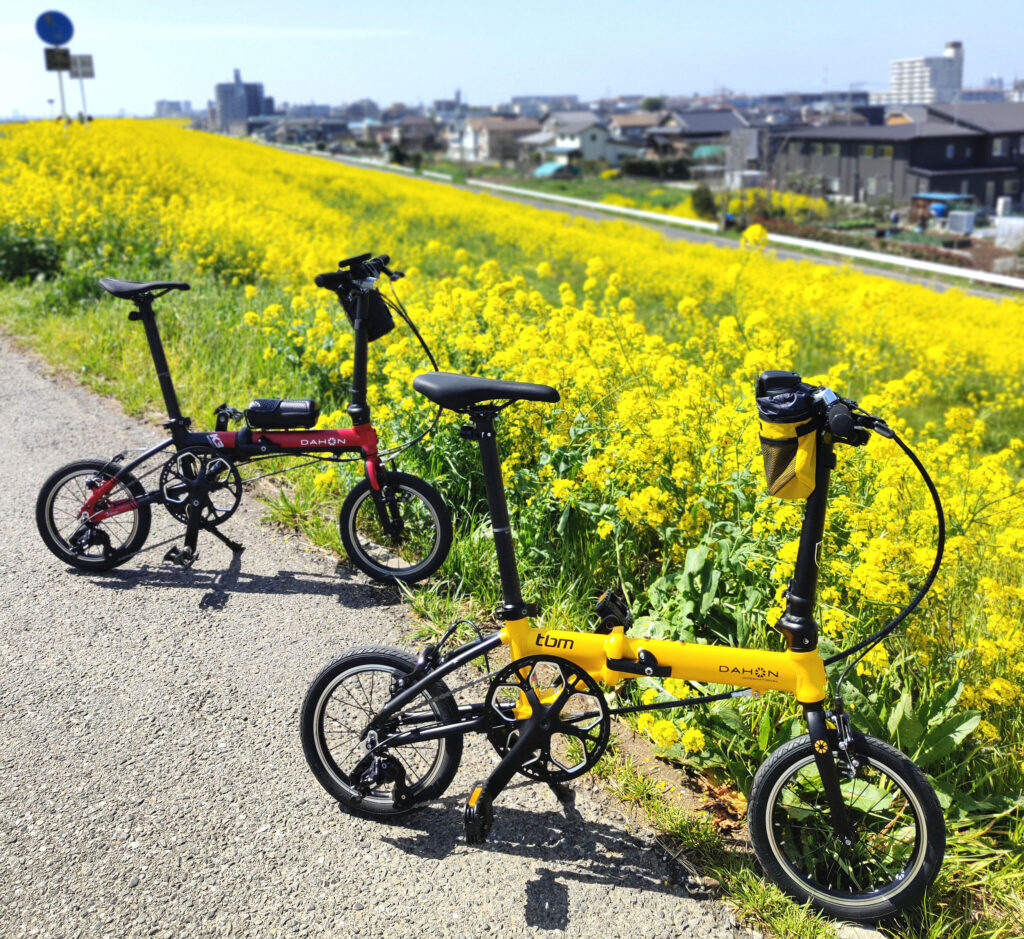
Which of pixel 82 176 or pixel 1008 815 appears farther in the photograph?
pixel 82 176

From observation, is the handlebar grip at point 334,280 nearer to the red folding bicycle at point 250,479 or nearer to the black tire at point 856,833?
the red folding bicycle at point 250,479

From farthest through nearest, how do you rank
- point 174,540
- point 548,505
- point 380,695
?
point 174,540
point 548,505
point 380,695

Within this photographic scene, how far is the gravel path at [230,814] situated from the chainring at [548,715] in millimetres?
250

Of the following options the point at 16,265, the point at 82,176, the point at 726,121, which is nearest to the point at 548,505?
the point at 16,265

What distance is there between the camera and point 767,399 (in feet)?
8.09

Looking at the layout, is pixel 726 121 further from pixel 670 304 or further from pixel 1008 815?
pixel 1008 815

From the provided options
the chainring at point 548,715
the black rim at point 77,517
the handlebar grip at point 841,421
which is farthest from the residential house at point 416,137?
the handlebar grip at point 841,421

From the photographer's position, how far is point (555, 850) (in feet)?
10.1

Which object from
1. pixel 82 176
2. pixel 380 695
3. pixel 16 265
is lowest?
pixel 380 695

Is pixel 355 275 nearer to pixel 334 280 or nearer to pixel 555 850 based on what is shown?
pixel 334 280

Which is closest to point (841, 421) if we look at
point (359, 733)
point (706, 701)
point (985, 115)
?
point (706, 701)

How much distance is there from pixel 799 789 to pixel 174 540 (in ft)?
11.9

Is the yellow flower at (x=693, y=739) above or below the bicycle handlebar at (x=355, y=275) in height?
below

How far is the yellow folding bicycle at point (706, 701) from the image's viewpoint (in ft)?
8.41
